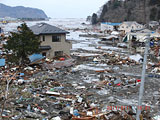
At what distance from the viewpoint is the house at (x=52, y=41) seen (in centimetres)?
2245

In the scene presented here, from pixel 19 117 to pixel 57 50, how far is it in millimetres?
15442

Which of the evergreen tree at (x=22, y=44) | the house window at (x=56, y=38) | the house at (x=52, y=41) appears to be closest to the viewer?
the evergreen tree at (x=22, y=44)

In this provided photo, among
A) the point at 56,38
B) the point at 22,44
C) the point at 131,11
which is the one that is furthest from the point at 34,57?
the point at 131,11

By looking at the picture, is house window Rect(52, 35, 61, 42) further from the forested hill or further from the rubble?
the forested hill

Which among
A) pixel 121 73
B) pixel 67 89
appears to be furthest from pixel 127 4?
pixel 67 89

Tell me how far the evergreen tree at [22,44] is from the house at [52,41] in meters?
3.89

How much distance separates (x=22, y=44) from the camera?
17891 millimetres

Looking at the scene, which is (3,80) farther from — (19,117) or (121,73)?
(121,73)

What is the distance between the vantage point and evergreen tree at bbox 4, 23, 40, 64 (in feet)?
57.9

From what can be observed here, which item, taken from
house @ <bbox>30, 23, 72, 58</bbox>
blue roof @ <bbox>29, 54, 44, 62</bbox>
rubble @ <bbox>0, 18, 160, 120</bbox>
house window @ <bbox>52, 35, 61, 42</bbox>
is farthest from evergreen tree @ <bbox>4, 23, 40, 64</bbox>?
house window @ <bbox>52, 35, 61, 42</bbox>

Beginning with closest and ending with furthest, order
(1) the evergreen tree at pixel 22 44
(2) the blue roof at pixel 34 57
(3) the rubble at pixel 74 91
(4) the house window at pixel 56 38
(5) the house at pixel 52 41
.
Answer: (3) the rubble at pixel 74 91 → (1) the evergreen tree at pixel 22 44 → (2) the blue roof at pixel 34 57 → (5) the house at pixel 52 41 → (4) the house window at pixel 56 38

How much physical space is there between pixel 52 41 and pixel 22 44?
5583 millimetres

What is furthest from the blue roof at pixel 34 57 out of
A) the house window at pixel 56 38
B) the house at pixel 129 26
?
the house at pixel 129 26

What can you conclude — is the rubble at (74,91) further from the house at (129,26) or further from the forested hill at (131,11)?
the forested hill at (131,11)
